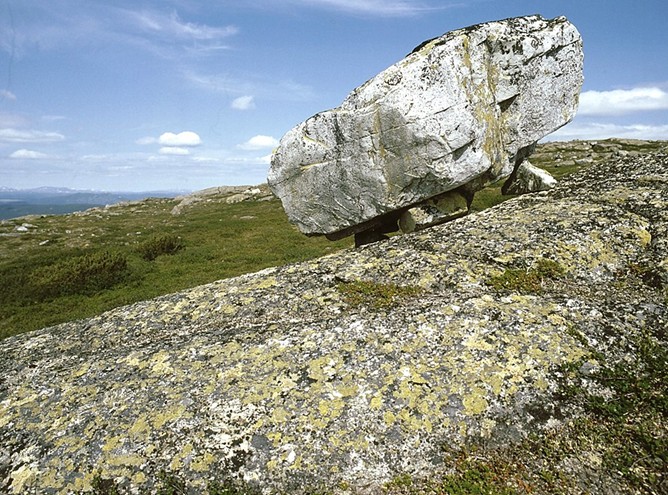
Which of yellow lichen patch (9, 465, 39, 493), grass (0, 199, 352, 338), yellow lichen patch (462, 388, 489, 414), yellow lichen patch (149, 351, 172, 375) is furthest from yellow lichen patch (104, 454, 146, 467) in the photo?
grass (0, 199, 352, 338)

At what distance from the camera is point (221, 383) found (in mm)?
6754

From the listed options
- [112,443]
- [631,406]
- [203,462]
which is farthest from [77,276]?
[631,406]

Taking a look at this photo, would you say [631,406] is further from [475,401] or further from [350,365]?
[350,365]

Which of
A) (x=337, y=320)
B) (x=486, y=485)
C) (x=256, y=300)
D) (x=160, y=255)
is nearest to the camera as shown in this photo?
(x=486, y=485)

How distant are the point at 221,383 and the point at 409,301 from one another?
378cm

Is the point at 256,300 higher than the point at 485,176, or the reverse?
the point at 485,176

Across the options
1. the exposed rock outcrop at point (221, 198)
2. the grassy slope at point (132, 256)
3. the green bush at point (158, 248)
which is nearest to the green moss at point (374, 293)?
the grassy slope at point (132, 256)

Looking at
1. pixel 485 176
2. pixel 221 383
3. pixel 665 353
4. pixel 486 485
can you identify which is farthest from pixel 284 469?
pixel 485 176

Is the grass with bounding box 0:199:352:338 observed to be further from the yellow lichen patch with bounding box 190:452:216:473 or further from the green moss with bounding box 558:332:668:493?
the green moss with bounding box 558:332:668:493

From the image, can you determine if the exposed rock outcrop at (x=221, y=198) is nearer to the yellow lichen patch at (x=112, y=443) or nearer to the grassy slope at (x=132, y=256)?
the grassy slope at (x=132, y=256)

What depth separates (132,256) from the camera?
33.1 metres

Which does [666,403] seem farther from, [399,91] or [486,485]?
[399,91]

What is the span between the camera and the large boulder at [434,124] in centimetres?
1145

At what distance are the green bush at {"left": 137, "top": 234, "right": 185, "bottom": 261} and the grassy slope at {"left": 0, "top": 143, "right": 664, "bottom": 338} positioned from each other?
626mm
